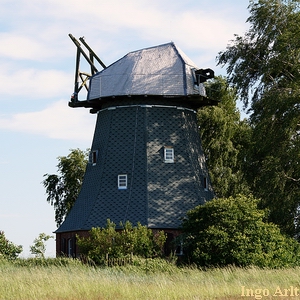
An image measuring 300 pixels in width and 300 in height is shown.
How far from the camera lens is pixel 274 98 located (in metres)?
38.2

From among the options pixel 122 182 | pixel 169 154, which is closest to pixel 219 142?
pixel 169 154

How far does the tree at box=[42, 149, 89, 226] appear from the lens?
180ft

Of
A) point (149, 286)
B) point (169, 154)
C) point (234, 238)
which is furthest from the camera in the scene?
point (169, 154)

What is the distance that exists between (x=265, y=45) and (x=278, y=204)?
313 inches

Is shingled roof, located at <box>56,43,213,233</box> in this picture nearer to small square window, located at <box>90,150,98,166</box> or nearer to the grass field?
small square window, located at <box>90,150,98,166</box>

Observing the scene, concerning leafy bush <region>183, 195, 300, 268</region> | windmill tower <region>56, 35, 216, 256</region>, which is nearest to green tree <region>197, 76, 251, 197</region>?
windmill tower <region>56, 35, 216, 256</region>

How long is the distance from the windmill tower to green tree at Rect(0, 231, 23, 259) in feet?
8.25

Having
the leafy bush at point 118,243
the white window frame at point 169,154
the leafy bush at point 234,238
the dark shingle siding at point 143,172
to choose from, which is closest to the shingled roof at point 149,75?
the dark shingle siding at point 143,172

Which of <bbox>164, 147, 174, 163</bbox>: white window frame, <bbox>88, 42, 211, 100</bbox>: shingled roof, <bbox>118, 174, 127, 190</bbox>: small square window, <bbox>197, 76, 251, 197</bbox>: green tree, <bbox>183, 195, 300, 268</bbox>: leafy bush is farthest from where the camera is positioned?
<bbox>197, 76, 251, 197</bbox>: green tree

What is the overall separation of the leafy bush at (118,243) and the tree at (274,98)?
20.4 ft

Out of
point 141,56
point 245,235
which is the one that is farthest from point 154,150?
point 245,235

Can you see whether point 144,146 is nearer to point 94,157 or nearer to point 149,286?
point 94,157

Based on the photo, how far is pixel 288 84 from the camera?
39.7 metres

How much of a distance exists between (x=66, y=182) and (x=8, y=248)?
565 inches
